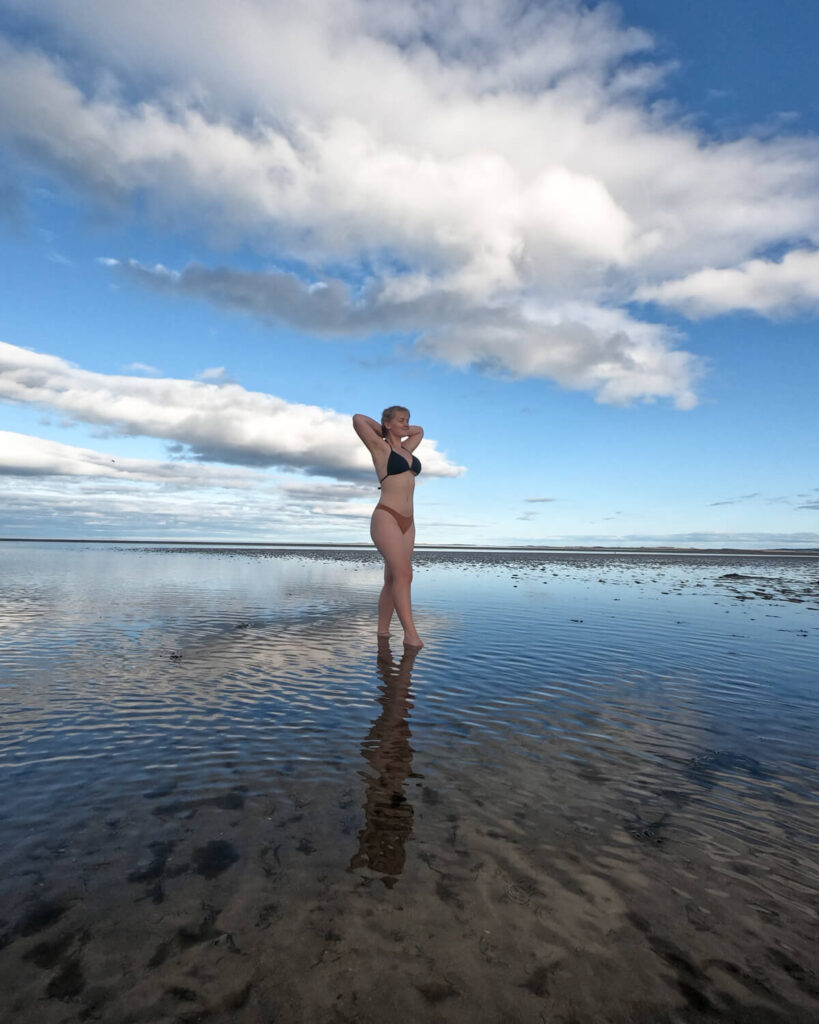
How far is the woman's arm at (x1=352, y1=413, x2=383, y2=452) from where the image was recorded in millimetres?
10977

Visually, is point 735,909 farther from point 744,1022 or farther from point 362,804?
point 362,804

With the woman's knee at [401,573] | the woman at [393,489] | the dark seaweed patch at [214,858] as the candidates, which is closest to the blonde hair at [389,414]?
the woman at [393,489]

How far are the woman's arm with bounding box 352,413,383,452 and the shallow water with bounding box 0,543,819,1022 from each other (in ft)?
14.4

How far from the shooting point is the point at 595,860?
358 cm

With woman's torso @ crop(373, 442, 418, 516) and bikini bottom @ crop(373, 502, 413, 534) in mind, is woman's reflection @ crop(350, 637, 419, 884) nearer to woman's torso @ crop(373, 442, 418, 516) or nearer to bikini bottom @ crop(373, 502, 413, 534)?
bikini bottom @ crop(373, 502, 413, 534)

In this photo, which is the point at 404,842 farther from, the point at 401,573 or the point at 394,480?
the point at 394,480

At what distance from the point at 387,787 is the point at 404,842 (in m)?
0.86

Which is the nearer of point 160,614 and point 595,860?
point 595,860

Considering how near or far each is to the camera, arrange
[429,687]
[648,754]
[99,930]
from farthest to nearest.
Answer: [429,687] < [648,754] < [99,930]

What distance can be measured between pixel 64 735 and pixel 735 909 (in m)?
6.00

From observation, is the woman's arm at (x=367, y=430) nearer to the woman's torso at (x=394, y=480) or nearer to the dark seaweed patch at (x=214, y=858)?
the woman's torso at (x=394, y=480)

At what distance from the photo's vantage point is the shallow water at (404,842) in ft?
8.36

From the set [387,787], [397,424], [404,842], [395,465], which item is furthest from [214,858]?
[397,424]

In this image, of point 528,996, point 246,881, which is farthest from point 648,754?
point 246,881
